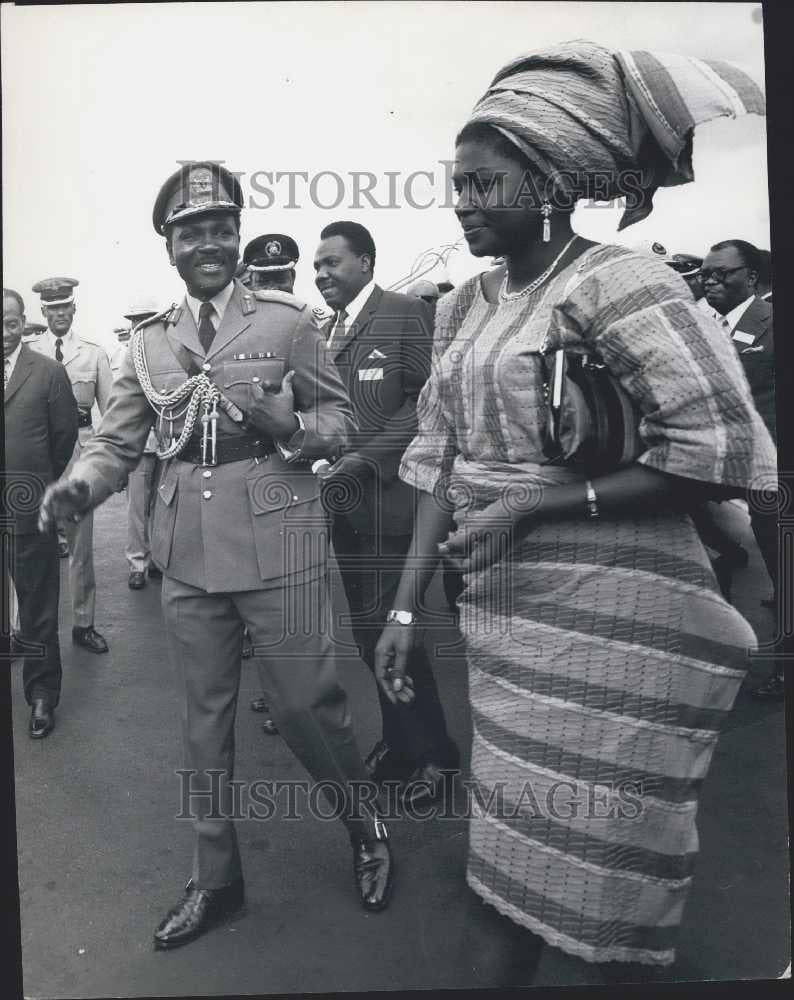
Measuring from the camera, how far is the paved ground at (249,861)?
8.15ft

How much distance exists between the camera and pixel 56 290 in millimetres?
2473

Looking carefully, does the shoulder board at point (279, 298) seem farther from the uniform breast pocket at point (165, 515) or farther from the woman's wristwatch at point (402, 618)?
the woman's wristwatch at point (402, 618)

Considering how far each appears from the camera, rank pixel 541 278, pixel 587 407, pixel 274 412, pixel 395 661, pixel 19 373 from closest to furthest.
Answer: pixel 587 407 < pixel 541 278 < pixel 395 661 < pixel 274 412 < pixel 19 373

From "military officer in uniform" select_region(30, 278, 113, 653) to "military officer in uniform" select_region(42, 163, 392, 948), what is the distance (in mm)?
109

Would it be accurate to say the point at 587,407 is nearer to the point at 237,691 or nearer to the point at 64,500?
the point at 237,691

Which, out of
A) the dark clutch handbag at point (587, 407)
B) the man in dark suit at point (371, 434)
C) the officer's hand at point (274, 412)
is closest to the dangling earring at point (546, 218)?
the dark clutch handbag at point (587, 407)

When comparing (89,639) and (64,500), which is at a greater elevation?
(64,500)

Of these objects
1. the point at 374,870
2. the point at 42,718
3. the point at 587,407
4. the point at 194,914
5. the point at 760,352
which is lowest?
the point at 194,914

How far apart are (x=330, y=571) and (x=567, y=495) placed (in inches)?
32.5

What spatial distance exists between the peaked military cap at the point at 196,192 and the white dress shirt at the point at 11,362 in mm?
531

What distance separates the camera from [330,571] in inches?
97.8

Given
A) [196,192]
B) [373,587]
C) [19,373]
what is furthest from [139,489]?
[196,192]

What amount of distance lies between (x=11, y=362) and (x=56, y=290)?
0.82 ft

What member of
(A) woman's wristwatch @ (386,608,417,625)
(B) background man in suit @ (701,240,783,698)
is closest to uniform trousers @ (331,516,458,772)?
(A) woman's wristwatch @ (386,608,417,625)
